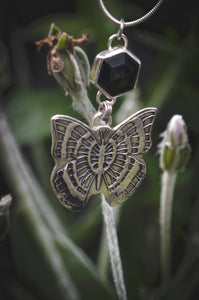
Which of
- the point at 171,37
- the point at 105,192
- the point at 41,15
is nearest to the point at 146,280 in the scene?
the point at 105,192

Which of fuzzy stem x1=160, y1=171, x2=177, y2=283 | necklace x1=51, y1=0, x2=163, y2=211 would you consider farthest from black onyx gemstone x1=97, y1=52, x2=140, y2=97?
fuzzy stem x1=160, y1=171, x2=177, y2=283

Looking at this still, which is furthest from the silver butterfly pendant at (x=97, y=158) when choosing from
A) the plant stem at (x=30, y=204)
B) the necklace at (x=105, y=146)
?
the plant stem at (x=30, y=204)

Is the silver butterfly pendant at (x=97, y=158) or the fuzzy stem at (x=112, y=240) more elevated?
the silver butterfly pendant at (x=97, y=158)

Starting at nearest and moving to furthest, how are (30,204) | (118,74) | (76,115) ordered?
(118,74) < (30,204) < (76,115)

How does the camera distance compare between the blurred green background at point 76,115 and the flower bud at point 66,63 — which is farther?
the blurred green background at point 76,115

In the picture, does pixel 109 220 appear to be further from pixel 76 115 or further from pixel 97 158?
pixel 76 115

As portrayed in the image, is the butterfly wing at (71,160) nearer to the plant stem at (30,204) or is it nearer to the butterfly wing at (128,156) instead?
the butterfly wing at (128,156)

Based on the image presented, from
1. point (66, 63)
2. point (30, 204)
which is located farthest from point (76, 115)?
point (66, 63)
